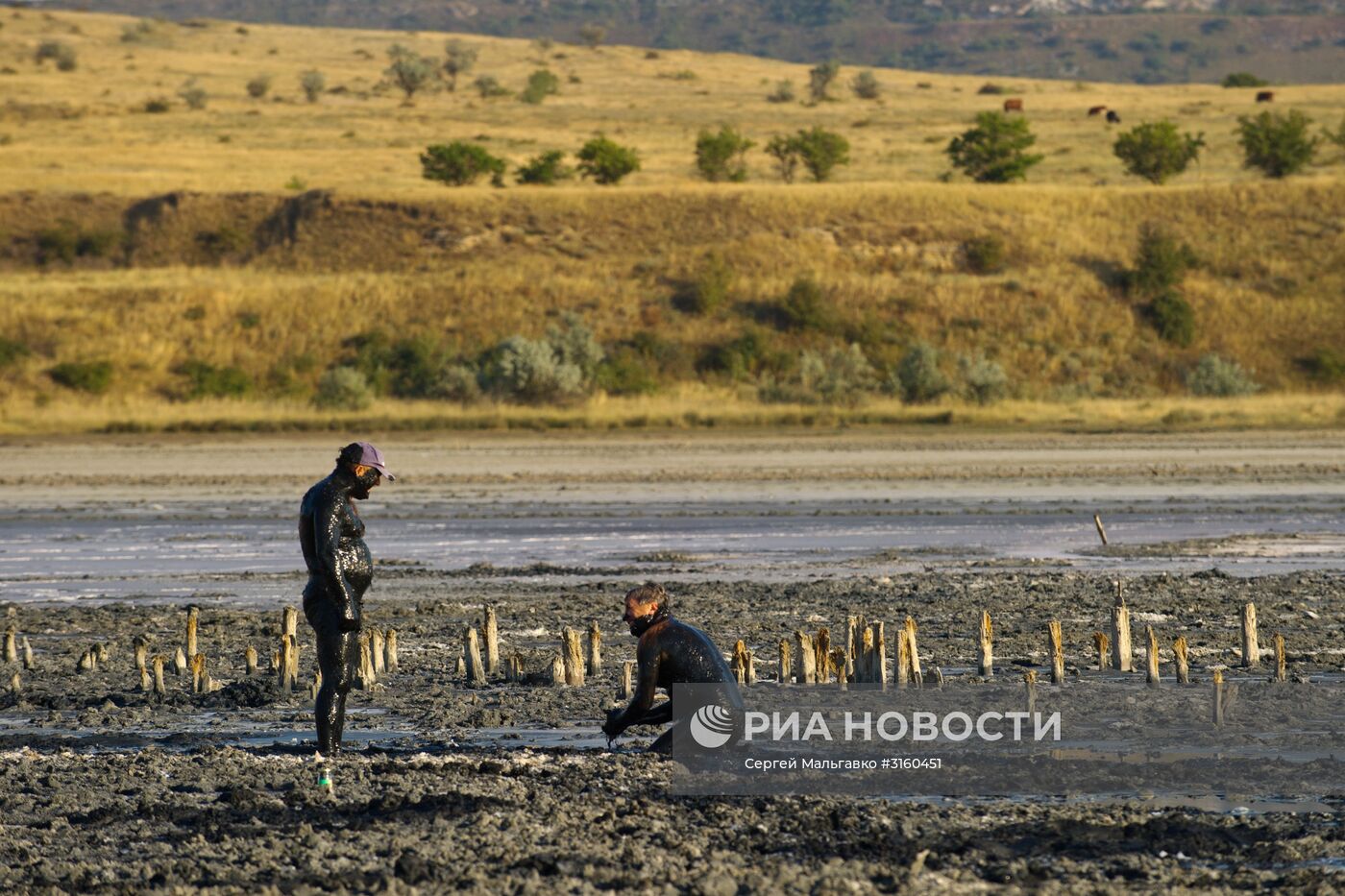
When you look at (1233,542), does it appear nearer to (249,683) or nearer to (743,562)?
(743,562)

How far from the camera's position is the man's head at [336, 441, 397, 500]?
33.3 feet

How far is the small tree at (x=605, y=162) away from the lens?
7206 cm

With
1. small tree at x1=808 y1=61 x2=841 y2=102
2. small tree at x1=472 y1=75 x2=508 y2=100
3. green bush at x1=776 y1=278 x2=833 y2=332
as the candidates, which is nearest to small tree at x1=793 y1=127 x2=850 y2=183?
green bush at x1=776 y1=278 x2=833 y2=332

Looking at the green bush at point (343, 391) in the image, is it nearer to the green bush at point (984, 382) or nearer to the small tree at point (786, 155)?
the green bush at point (984, 382)

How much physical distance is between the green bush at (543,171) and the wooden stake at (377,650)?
6014cm

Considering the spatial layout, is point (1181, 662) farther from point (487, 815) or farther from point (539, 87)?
point (539, 87)

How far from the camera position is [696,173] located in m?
77.6

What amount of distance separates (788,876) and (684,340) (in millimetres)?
49473

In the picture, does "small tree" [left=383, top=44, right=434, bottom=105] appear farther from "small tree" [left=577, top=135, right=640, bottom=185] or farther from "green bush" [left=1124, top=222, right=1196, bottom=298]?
"green bush" [left=1124, top=222, right=1196, bottom=298]

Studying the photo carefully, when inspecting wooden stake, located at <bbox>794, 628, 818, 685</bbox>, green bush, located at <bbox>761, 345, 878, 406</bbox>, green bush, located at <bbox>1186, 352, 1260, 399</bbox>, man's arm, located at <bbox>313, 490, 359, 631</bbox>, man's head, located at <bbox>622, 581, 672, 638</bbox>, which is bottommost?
green bush, located at <bbox>1186, 352, 1260, 399</bbox>

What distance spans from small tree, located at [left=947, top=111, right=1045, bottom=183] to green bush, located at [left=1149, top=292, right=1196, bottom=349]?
1608 cm

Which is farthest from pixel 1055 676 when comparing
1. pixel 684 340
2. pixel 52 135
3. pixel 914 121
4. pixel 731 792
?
pixel 914 121

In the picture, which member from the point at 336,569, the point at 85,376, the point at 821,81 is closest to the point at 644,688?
the point at 336,569

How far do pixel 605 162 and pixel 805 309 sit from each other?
664 inches
